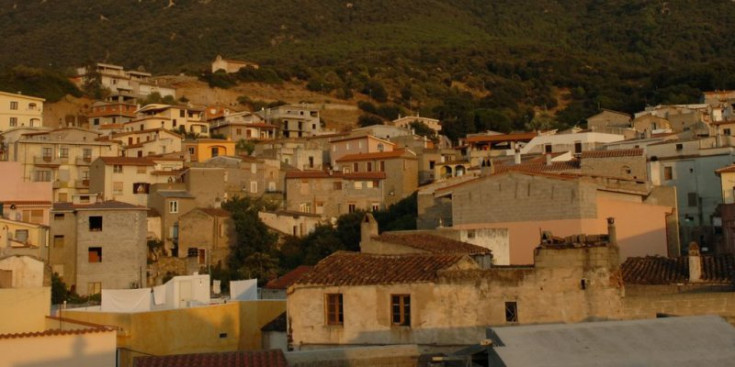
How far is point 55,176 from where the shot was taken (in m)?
74.1

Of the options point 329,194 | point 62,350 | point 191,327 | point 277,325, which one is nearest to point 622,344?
point 62,350

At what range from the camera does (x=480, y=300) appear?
23.1 m

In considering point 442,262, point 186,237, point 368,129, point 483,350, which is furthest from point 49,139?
point 483,350

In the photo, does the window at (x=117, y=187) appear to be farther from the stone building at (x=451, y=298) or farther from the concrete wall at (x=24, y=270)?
the stone building at (x=451, y=298)

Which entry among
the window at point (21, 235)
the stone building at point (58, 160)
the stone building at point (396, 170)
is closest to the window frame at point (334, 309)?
the window at point (21, 235)

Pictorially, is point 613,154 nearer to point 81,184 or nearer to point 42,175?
point 81,184

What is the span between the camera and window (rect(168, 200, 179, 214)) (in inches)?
2613

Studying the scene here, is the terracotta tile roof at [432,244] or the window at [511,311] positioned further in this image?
the terracotta tile roof at [432,244]

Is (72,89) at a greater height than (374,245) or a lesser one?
greater

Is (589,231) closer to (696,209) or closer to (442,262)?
(442,262)

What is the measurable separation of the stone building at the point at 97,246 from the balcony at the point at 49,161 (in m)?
15.8

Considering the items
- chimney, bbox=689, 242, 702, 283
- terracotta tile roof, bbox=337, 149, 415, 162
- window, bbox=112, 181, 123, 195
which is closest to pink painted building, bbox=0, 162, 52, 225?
window, bbox=112, 181, 123, 195

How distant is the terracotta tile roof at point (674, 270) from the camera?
2697cm

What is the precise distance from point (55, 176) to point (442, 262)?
5648 centimetres
